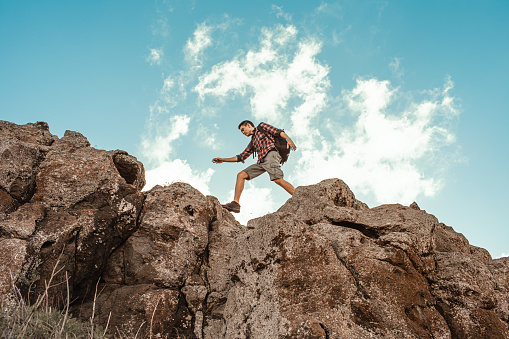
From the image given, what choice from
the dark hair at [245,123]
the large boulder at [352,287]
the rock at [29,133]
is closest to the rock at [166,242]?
the large boulder at [352,287]

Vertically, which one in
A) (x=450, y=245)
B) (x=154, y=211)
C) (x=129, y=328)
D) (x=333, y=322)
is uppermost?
(x=450, y=245)

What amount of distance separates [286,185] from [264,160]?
3.17 feet

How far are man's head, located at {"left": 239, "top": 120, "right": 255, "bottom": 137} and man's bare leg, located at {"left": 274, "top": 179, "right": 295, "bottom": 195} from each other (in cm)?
181

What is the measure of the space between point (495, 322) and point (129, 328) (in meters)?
5.69

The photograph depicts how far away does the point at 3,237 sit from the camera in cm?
549

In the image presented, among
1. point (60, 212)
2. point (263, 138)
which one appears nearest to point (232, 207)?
point (263, 138)

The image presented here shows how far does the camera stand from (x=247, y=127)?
10.3 m

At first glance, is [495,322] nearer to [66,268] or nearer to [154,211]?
[154,211]

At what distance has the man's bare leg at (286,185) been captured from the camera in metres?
9.01

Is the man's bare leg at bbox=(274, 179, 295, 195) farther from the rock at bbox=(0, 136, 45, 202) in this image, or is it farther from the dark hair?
the rock at bbox=(0, 136, 45, 202)

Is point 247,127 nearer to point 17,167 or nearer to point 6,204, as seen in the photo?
point 17,167

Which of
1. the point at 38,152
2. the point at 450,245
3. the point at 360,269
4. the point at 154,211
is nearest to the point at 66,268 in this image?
the point at 154,211

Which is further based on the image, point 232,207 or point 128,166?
point 232,207

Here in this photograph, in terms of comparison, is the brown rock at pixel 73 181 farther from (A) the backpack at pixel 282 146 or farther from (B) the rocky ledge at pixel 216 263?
(A) the backpack at pixel 282 146
